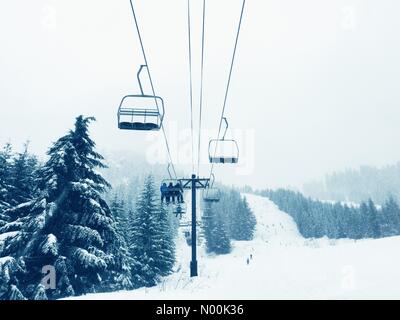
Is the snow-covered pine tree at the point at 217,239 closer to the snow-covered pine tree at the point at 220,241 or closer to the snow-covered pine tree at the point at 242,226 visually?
the snow-covered pine tree at the point at 220,241

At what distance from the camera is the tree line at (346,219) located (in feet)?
289

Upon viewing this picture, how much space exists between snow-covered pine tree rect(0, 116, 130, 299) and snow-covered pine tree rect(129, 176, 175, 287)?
15.6 m

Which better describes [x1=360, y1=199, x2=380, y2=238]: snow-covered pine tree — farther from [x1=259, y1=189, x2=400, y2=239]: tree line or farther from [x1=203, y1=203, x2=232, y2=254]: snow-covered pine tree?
[x1=203, y1=203, x2=232, y2=254]: snow-covered pine tree

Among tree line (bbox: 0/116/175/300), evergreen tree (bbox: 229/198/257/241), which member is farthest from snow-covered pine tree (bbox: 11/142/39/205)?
evergreen tree (bbox: 229/198/257/241)

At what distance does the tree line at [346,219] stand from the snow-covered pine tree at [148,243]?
69120 millimetres

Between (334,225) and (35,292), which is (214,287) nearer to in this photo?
(35,292)

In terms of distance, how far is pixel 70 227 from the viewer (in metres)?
17.5

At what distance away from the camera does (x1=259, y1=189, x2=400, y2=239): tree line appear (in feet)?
289

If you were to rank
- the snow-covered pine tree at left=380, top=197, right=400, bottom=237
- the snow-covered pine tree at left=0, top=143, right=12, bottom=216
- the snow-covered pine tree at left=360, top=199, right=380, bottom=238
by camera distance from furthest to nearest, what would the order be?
the snow-covered pine tree at left=380, top=197, right=400, bottom=237 → the snow-covered pine tree at left=360, top=199, right=380, bottom=238 → the snow-covered pine tree at left=0, top=143, right=12, bottom=216

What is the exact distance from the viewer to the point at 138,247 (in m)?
35.4

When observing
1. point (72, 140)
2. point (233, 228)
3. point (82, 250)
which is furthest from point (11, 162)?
point (233, 228)

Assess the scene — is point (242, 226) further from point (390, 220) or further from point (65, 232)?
point (65, 232)

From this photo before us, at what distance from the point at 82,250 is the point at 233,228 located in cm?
8776

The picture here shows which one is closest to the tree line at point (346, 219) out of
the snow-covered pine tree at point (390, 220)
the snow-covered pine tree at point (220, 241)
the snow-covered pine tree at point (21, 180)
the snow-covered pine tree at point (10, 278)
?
the snow-covered pine tree at point (390, 220)
